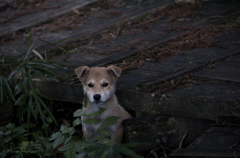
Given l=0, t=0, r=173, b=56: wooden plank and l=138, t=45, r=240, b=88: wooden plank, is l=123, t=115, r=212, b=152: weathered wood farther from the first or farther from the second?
l=0, t=0, r=173, b=56: wooden plank

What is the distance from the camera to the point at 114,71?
12.3ft

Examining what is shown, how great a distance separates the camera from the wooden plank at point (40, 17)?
264 inches

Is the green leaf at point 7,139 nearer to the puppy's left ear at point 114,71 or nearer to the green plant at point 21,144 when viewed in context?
the green plant at point 21,144

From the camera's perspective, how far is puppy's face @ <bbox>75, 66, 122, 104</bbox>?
365cm

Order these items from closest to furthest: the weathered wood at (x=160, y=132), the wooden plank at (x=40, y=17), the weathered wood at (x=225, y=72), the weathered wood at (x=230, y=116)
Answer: the weathered wood at (x=230, y=116), the weathered wood at (x=160, y=132), the weathered wood at (x=225, y=72), the wooden plank at (x=40, y=17)

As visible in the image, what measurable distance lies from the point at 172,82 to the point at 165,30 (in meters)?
2.33

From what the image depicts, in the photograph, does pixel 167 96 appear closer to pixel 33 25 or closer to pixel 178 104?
pixel 178 104

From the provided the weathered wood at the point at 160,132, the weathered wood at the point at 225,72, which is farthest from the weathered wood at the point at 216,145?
the weathered wood at the point at 225,72

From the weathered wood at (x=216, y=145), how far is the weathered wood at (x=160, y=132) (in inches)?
23.4

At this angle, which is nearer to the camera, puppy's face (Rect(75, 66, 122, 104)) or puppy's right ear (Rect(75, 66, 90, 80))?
puppy's face (Rect(75, 66, 122, 104))

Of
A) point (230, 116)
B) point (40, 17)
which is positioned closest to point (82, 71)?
point (230, 116)

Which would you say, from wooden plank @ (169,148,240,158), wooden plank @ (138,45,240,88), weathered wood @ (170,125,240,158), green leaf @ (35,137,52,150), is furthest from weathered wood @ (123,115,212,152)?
green leaf @ (35,137,52,150)

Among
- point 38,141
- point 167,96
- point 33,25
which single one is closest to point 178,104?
point 167,96

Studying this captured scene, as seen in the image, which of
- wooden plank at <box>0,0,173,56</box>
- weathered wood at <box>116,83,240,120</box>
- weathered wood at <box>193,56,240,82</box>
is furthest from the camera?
wooden plank at <box>0,0,173,56</box>
